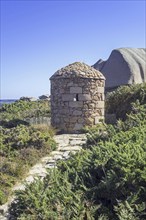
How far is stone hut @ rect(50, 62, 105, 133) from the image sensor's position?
13.0 metres

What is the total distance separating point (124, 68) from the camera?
1003 inches

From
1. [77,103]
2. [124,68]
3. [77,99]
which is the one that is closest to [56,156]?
[77,103]

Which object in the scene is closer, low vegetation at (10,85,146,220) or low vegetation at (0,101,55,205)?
low vegetation at (10,85,146,220)

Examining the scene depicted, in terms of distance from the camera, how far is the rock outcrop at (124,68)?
2511 cm

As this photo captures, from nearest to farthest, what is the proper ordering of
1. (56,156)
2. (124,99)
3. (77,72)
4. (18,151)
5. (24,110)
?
(18,151), (56,156), (77,72), (124,99), (24,110)

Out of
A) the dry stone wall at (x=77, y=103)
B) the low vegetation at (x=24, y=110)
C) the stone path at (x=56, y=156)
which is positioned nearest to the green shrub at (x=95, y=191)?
the stone path at (x=56, y=156)

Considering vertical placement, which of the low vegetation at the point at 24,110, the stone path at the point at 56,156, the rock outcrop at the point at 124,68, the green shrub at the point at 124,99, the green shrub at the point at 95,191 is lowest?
the stone path at the point at 56,156

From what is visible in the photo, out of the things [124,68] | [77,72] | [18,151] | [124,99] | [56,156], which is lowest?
[56,156]

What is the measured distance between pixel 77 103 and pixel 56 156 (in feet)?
13.9

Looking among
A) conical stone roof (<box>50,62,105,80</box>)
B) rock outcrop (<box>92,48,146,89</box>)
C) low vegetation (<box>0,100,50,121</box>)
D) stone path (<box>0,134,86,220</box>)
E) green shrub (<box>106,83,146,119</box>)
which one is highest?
rock outcrop (<box>92,48,146,89</box>)

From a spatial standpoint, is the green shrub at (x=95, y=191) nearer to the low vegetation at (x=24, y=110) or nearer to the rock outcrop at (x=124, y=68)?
the low vegetation at (x=24, y=110)

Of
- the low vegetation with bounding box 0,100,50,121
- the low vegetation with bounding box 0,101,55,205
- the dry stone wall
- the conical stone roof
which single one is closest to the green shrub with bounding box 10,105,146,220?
the low vegetation with bounding box 0,101,55,205

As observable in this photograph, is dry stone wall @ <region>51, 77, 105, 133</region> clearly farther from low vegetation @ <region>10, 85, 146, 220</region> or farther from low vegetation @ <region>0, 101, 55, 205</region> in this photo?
low vegetation @ <region>10, 85, 146, 220</region>

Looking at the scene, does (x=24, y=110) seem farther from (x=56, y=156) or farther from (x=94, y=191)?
(x=94, y=191)
